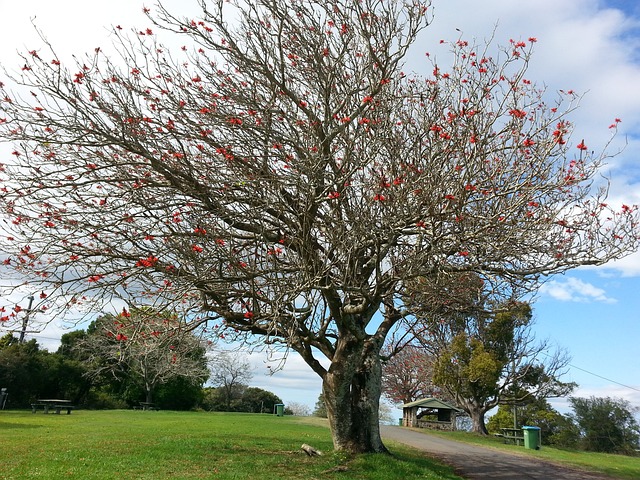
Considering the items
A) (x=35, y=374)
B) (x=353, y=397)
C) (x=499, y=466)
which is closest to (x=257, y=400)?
(x=35, y=374)

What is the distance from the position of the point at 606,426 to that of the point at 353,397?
30.0 metres

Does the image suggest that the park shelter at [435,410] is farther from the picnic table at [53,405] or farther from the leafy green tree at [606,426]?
the picnic table at [53,405]

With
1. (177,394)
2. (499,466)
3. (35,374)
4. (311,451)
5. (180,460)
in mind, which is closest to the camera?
(180,460)

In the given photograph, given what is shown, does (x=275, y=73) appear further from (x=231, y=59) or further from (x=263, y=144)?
(x=263, y=144)

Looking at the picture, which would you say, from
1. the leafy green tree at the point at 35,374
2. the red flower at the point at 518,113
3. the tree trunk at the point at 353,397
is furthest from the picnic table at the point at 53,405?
the red flower at the point at 518,113

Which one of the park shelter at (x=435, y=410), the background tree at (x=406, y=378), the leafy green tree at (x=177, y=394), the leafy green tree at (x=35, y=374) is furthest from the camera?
the leafy green tree at (x=177, y=394)

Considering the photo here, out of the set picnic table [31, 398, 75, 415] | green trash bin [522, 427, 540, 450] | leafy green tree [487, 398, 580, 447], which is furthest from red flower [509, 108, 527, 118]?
leafy green tree [487, 398, 580, 447]

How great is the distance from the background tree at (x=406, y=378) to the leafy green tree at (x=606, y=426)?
10.6 metres

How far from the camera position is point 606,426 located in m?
34.5

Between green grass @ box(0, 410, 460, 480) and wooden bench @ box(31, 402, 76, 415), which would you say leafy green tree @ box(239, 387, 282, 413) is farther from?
green grass @ box(0, 410, 460, 480)

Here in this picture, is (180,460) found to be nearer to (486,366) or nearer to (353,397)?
(353,397)

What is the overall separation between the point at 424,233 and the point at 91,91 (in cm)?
674

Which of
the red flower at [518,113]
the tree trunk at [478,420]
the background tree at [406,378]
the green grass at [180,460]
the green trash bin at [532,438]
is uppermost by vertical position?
the red flower at [518,113]

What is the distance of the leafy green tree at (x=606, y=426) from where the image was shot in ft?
111
